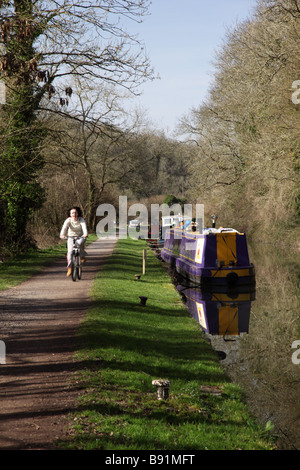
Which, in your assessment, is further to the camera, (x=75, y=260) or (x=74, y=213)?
(x=75, y=260)

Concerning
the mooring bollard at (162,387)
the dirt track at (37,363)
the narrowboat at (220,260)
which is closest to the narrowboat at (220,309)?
the narrowboat at (220,260)

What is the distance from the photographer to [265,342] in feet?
38.8

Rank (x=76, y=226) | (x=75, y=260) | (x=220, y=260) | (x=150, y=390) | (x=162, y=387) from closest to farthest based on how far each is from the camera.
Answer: (x=162, y=387), (x=150, y=390), (x=76, y=226), (x=75, y=260), (x=220, y=260)

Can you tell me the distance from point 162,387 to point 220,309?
32.3 feet

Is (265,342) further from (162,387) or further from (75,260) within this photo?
(162,387)

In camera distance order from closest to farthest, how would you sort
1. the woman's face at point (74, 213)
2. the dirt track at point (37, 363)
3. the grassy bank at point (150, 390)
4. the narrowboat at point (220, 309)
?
the dirt track at point (37, 363) < the grassy bank at point (150, 390) < the woman's face at point (74, 213) < the narrowboat at point (220, 309)

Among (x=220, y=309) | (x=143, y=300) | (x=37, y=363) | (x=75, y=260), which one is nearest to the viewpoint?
(x=37, y=363)

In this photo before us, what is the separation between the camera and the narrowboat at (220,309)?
13195 millimetres

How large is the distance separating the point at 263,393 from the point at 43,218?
65.2 ft

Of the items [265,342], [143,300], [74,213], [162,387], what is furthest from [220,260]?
[162,387]

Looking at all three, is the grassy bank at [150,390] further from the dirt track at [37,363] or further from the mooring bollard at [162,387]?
the dirt track at [37,363]

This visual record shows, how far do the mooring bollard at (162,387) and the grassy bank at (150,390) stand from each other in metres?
0.07

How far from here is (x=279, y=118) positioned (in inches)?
949

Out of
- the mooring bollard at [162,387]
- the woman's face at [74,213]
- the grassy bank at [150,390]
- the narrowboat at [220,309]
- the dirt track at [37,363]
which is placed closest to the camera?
the dirt track at [37,363]
